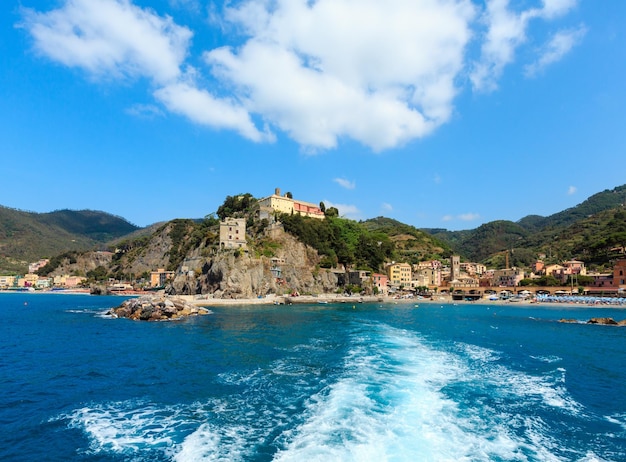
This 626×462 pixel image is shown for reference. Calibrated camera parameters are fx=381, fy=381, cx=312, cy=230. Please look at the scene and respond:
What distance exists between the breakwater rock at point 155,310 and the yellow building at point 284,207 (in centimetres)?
5267

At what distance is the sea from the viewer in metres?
11.2

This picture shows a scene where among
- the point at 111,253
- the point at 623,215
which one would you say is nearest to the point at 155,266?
the point at 111,253

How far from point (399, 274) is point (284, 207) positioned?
39.7 m

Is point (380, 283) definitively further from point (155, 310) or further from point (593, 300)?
point (155, 310)

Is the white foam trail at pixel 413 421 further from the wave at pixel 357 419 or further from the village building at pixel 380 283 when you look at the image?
the village building at pixel 380 283

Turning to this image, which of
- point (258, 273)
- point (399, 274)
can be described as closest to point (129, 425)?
point (258, 273)

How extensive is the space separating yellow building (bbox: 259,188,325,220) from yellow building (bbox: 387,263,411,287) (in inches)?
1015

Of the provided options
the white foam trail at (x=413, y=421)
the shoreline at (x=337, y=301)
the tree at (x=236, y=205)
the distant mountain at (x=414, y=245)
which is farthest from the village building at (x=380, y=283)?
the white foam trail at (x=413, y=421)

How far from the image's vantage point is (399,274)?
114000 mm

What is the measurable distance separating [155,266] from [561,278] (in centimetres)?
13271

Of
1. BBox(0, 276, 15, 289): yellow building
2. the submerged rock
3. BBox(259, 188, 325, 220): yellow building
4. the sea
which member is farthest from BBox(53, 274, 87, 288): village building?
the submerged rock

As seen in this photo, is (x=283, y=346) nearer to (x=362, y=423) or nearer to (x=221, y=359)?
(x=221, y=359)

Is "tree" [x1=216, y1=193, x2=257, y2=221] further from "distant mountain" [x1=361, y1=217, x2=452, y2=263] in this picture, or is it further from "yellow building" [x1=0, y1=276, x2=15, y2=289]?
"yellow building" [x1=0, y1=276, x2=15, y2=289]

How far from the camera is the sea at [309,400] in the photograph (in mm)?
11219
